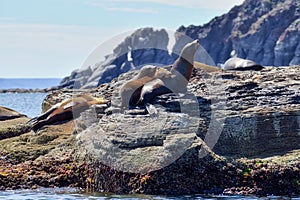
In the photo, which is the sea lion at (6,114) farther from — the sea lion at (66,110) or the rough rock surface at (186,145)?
the rough rock surface at (186,145)

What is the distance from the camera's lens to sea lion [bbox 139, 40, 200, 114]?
15672mm

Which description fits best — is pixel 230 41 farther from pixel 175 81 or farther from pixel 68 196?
pixel 68 196

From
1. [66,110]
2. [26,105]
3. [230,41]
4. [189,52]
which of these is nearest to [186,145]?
[66,110]

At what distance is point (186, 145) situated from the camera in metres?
12.8

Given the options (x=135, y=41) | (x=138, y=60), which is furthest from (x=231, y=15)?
(x=135, y=41)

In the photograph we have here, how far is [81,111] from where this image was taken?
17.0 m

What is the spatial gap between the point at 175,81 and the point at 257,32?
123 m

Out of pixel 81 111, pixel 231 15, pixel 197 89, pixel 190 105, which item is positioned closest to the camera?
pixel 190 105

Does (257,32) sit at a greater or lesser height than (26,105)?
greater

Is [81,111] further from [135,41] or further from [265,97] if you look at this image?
[135,41]

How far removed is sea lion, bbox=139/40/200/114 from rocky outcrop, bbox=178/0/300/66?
98621 mm

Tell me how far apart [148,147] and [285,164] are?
2.50m

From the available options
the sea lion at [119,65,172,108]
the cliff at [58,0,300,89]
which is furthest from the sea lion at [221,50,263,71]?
the cliff at [58,0,300,89]

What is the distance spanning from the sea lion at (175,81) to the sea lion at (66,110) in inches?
61.8
